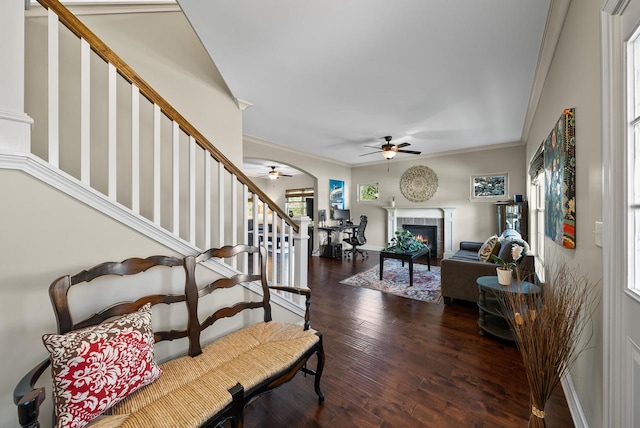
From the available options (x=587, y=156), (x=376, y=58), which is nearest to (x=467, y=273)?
(x=587, y=156)

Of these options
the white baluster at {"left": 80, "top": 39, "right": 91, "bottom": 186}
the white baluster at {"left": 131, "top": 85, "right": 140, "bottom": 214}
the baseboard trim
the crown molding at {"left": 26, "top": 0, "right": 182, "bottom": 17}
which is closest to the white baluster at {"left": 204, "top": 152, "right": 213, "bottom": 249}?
the white baluster at {"left": 131, "top": 85, "right": 140, "bottom": 214}

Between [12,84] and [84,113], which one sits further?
[84,113]

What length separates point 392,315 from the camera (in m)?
2.96

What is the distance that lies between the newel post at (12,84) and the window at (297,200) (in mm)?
8308

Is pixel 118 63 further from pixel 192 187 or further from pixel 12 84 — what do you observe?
pixel 192 187

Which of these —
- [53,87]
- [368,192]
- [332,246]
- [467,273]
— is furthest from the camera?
[368,192]

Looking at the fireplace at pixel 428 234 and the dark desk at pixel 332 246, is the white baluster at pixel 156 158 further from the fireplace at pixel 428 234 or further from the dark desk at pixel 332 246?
the fireplace at pixel 428 234

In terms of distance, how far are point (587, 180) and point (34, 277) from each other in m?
2.90

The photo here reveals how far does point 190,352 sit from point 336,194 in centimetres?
605

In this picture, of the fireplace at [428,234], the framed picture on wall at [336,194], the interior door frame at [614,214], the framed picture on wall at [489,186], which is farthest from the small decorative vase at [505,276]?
the framed picture on wall at [336,194]

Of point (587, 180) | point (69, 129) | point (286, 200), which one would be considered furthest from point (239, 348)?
point (286, 200)

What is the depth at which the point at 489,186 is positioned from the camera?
5.61 meters

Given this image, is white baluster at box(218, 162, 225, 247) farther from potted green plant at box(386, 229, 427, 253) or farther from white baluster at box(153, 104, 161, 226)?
potted green plant at box(386, 229, 427, 253)

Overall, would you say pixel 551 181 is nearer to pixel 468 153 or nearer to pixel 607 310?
pixel 607 310
